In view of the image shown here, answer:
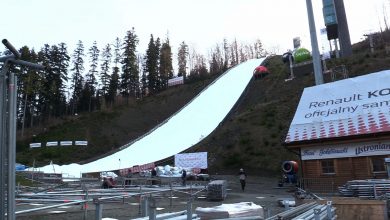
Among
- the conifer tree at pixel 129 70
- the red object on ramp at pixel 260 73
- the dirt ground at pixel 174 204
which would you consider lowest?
the dirt ground at pixel 174 204

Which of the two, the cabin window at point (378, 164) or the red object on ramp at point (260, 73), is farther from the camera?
the red object on ramp at point (260, 73)

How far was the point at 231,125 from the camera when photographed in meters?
44.4

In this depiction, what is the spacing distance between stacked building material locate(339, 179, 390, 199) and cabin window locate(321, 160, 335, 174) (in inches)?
298

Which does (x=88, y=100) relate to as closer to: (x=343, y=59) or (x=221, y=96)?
(x=221, y=96)

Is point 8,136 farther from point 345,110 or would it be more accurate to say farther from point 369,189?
point 345,110

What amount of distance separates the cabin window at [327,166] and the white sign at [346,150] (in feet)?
1.00

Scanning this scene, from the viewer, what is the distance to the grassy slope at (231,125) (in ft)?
121

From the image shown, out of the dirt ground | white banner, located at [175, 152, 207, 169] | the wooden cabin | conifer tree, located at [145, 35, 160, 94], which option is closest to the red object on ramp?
white banner, located at [175, 152, 207, 169]

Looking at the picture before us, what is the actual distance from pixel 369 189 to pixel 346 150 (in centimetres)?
824

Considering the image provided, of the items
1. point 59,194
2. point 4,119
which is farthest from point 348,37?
point 4,119

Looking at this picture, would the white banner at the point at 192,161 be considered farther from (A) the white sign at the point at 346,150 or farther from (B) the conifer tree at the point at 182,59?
(B) the conifer tree at the point at 182,59

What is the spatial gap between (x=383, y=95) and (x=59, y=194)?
19.3 m

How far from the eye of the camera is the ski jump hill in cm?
4168

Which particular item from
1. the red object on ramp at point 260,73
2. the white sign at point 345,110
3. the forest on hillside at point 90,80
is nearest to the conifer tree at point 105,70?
the forest on hillside at point 90,80
